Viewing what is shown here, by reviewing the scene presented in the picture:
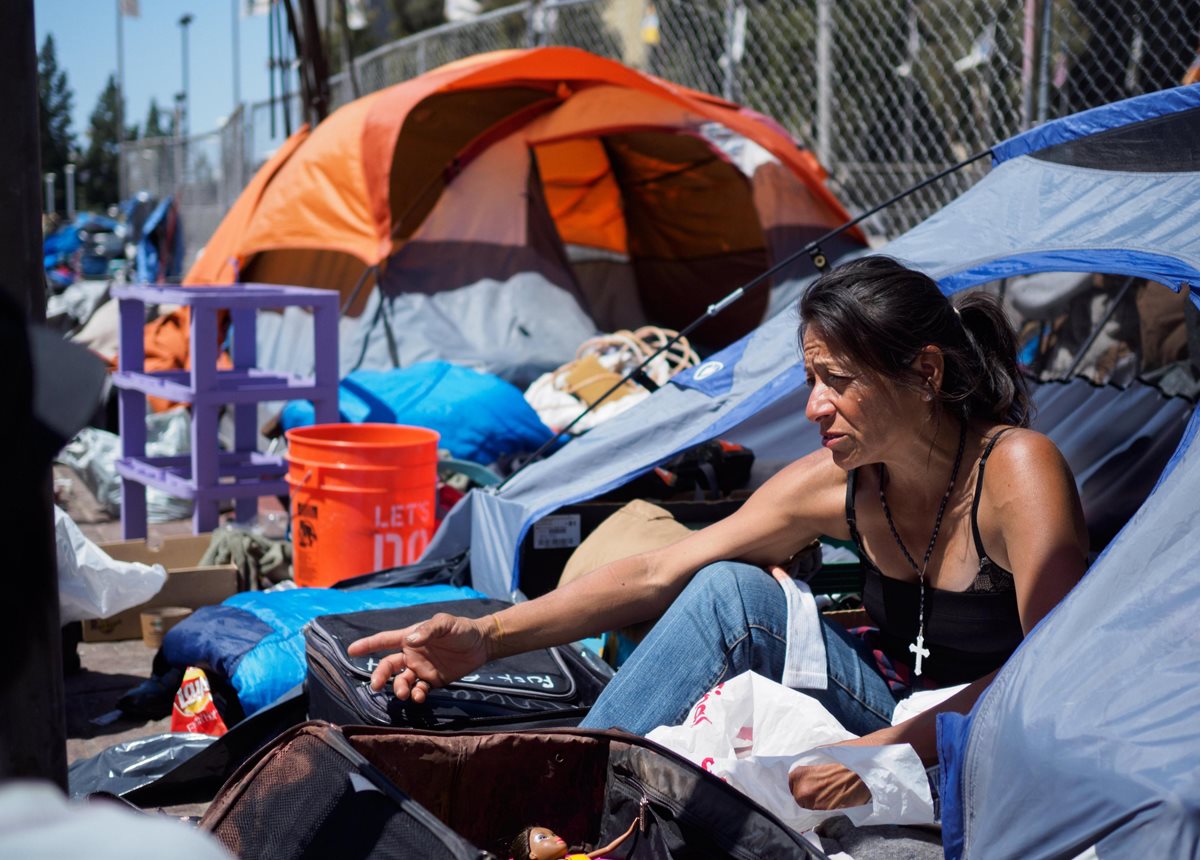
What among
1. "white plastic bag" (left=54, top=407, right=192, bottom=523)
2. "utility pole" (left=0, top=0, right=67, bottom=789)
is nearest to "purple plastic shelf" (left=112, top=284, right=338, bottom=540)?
"white plastic bag" (left=54, top=407, right=192, bottom=523)

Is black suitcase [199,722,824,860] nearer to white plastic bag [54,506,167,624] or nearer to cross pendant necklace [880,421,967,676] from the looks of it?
Answer: cross pendant necklace [880,421,967,676]

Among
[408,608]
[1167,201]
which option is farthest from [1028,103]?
[408,608]

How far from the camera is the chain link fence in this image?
577 cm

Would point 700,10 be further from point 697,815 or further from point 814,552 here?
point 697,815

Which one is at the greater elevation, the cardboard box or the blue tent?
the blue tent

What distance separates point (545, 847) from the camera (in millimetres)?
1878

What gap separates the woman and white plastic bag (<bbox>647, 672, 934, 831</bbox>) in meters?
0.09

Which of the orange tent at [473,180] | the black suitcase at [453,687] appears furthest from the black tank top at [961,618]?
the orange tent at [473,180]

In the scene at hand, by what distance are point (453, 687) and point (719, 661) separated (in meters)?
0.50

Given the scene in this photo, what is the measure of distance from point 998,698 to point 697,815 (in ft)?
1.47

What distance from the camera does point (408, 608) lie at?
2771 mm

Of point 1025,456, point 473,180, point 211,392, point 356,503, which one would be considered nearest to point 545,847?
point 1025,456

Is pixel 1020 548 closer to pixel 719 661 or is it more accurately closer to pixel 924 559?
pixel 924 559

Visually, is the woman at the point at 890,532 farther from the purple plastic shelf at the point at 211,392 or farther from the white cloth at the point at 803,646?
the purple plastic shelf at the point at 211,392
